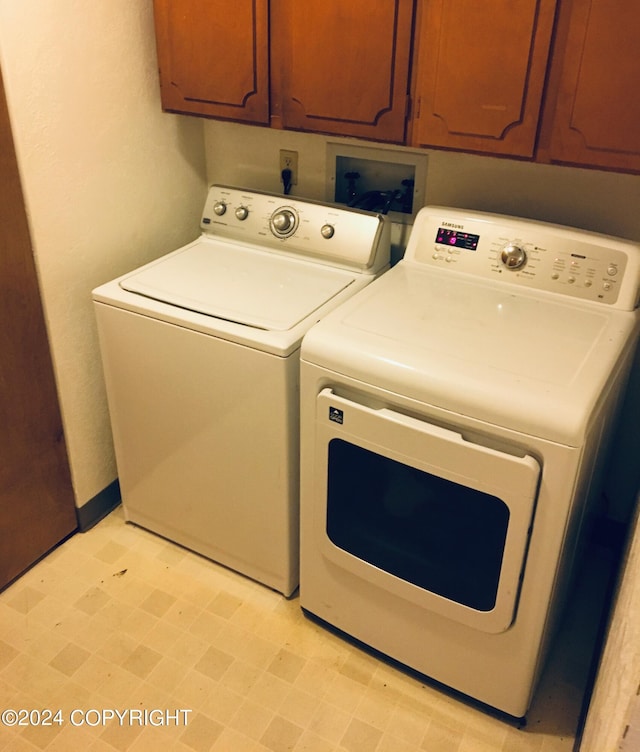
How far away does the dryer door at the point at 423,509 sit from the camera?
1370mm

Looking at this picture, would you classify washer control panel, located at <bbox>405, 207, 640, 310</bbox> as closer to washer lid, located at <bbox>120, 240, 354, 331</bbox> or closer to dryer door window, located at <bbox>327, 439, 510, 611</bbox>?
washer lid, located at <bbox>120, 240, 354, 331</bbox>

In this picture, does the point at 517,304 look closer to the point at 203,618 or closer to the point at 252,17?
the point at 252,17

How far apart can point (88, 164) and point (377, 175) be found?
82 centimetres

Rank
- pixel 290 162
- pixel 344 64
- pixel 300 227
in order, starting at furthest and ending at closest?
pixel 290 162 → pixel 300 227 → pixel 344 64

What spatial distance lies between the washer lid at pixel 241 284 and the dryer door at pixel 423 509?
1.01ft

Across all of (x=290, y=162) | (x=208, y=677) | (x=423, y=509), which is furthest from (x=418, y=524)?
(x=290, y=162)

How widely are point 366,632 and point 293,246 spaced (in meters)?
1.08

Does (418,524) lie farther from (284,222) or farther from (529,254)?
(284,222)

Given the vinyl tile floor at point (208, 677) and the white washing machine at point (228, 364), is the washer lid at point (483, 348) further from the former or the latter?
the vinyl tile floor at point (208, 677)

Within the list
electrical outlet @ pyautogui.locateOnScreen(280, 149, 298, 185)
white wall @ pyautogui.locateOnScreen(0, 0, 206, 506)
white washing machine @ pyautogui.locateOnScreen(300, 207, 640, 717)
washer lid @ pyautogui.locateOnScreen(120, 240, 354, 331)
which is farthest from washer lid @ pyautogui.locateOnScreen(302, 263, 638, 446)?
white wall @ pyautogui.locateOnScreen(0, 0, 206, 506)

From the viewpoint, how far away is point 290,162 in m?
2.16

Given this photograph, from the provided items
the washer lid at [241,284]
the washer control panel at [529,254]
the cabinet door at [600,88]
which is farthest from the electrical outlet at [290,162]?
the cabinet door at [600,88]

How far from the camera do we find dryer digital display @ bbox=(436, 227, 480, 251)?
70.6 inches

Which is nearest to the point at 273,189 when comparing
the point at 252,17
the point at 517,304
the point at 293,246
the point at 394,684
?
the point at 293,246
